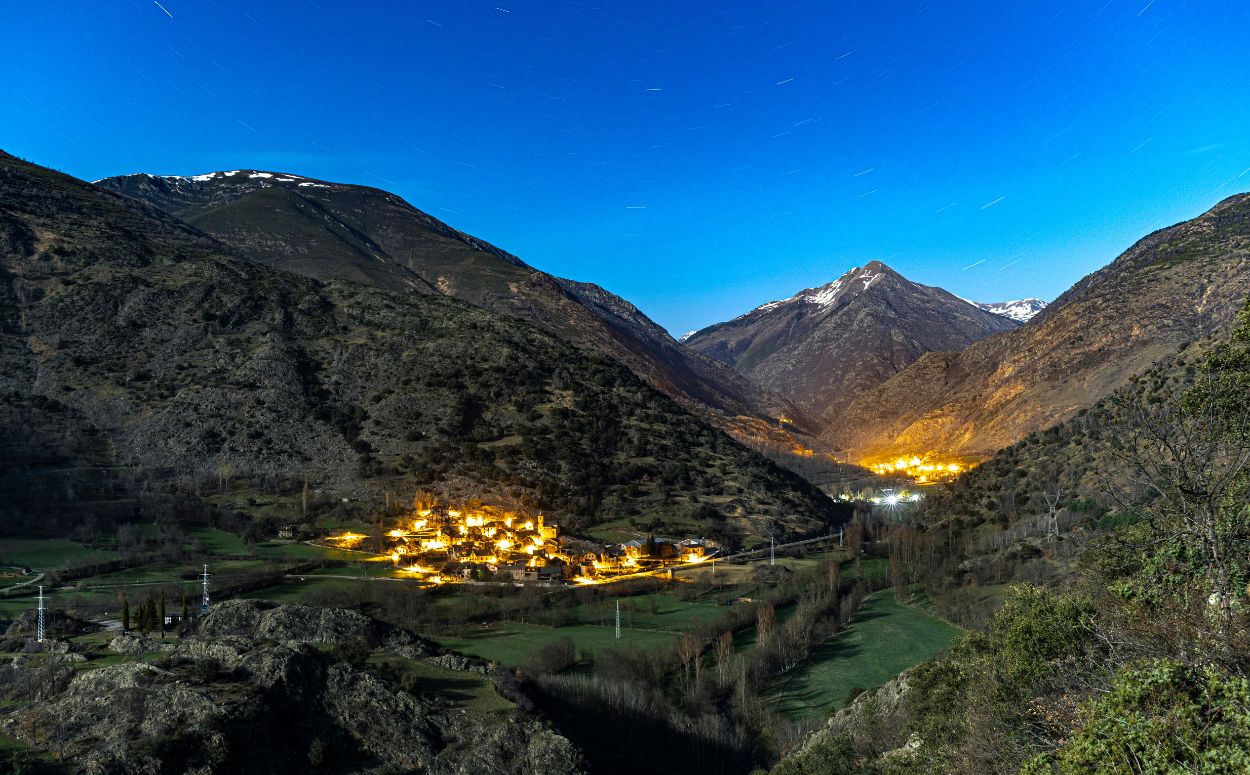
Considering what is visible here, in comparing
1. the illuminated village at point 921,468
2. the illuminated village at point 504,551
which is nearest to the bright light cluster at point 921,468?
the illuminated village at point 921,468

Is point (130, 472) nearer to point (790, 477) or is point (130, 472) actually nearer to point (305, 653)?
point (305, 653)

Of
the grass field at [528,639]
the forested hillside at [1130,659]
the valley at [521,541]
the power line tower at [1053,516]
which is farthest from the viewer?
the power line tower at [1053,516]

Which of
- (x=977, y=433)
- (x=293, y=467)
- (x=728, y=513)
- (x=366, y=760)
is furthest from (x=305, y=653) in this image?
(x=977, y=433)

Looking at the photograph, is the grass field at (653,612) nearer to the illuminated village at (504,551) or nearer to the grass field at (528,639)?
the grass field at (528,639)

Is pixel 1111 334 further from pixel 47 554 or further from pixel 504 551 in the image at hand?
pixel 47 554

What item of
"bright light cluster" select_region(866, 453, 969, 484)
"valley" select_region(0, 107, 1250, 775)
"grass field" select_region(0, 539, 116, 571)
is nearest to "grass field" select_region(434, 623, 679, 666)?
"valley" select_region(0, 107, 1250, 775)

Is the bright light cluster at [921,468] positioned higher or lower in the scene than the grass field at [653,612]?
higher
